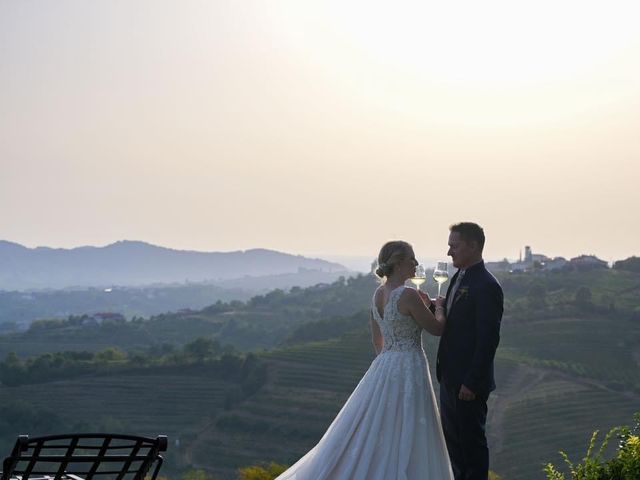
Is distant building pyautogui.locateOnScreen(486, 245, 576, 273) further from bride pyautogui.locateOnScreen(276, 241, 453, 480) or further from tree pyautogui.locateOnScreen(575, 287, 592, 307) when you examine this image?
bride pyautogui.locateOnScreen(276, 241, 453, 480)

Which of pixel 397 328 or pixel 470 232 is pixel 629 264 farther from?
pixel 470 232

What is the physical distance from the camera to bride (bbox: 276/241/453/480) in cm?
477

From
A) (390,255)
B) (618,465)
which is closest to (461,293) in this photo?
(390,255)

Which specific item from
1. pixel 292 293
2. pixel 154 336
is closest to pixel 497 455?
pixel 154 336

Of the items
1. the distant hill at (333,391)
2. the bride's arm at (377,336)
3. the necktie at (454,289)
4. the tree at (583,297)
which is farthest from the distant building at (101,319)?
the necktie at (454,289)

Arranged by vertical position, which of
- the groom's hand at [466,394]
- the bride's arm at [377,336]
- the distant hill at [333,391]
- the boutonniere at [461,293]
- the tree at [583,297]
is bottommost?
the distant hill at [333,391]

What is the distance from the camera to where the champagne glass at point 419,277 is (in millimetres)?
4957

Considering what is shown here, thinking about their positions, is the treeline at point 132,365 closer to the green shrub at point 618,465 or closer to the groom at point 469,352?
the groom at point 469,352

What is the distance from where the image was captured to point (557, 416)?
37.0m

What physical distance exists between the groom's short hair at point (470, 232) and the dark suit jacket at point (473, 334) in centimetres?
13

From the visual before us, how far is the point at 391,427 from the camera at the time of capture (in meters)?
4.85

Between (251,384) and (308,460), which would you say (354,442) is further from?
(251,384)

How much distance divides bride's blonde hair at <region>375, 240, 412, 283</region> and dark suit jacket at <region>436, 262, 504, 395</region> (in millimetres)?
368

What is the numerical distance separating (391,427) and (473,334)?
642mm
